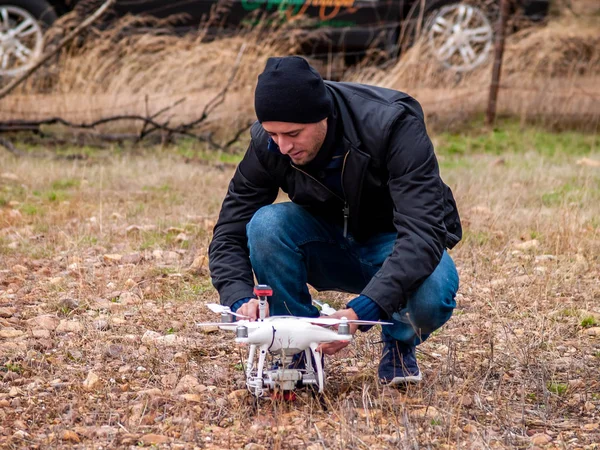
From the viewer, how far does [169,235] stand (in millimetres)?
5473

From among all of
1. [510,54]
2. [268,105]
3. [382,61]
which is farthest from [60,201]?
[510,54]

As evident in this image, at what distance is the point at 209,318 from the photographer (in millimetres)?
4066

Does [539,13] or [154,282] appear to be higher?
[539,13]

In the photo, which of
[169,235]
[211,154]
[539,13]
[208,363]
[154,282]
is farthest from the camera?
[539,13]

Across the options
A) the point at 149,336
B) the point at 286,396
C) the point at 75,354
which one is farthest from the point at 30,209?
the point at 286,396

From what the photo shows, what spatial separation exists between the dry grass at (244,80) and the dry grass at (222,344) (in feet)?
8.48

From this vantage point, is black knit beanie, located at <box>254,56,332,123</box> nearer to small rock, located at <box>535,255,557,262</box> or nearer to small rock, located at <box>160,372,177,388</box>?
small rock, located at <box>160,372,177,388</box>

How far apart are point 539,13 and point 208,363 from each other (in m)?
8.36

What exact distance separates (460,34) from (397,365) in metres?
7.30

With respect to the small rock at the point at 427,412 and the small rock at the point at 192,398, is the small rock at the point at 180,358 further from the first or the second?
the small rock at the point at 427,412

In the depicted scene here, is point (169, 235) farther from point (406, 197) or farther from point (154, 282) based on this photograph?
point (406, 197)

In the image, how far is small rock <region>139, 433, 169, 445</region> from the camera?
2.73 m

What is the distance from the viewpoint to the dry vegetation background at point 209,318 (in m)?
2.83

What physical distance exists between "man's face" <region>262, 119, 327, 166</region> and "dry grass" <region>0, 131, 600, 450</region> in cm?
88
